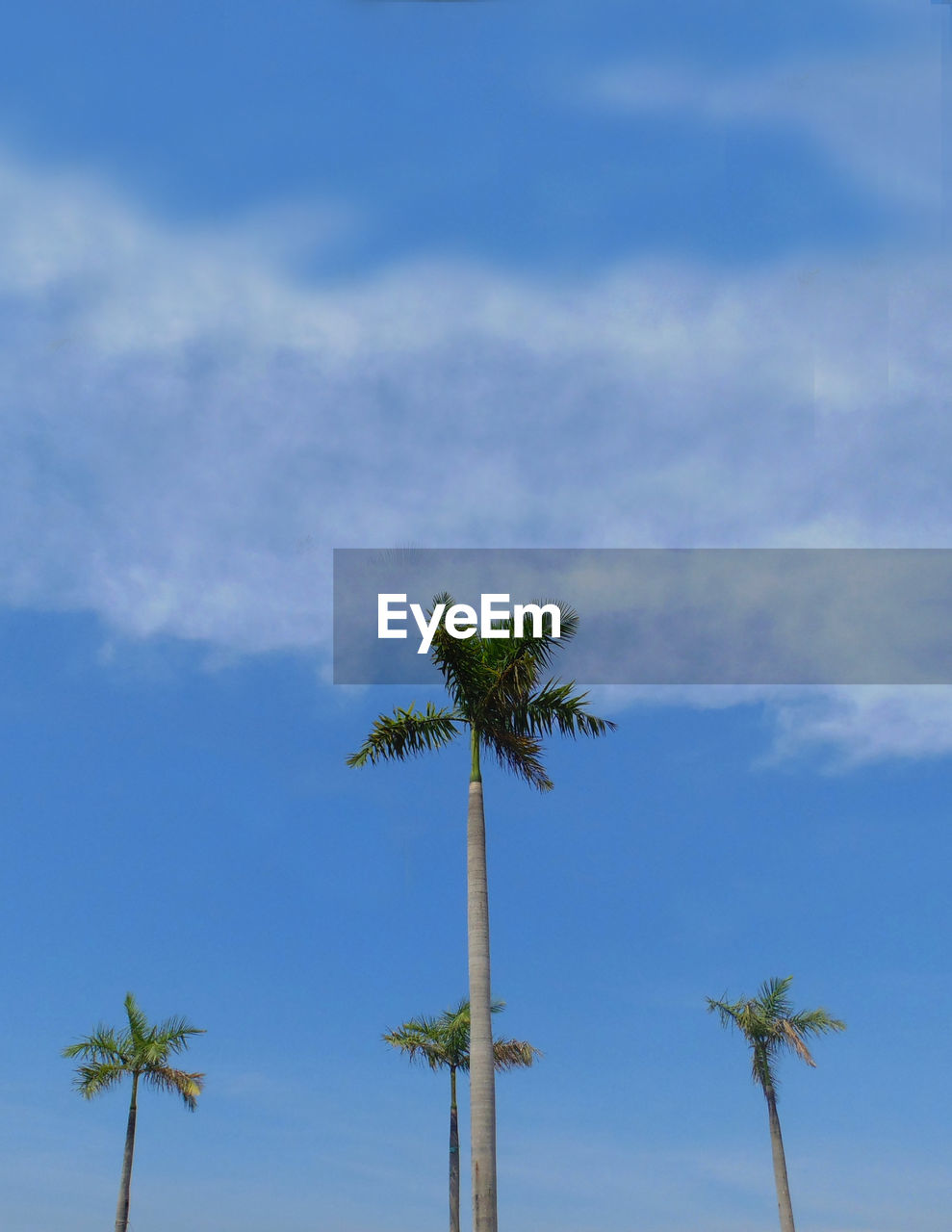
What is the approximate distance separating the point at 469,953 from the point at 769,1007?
2979 cm

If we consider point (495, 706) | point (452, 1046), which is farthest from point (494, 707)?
point (452, 1046)

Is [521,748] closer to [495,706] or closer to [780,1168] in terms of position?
[495,706]

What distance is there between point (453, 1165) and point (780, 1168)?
14279 mm

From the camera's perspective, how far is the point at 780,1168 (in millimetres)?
54406

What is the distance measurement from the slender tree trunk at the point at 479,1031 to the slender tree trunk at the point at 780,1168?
28.6 m

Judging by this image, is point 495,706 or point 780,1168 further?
point 780,1168

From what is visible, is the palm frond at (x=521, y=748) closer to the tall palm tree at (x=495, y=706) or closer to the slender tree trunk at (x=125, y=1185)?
the tall palm tree at (x=495, y=706)

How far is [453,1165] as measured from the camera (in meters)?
54.1

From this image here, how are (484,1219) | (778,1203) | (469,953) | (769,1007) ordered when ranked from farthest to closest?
(769,1007) < (778,1203) < (469,953) < (484,1219)

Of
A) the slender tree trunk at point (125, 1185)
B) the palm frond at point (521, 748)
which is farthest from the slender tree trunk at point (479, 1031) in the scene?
the slender tree trunk at point (125, 1185)

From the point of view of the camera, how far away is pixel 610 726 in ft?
118

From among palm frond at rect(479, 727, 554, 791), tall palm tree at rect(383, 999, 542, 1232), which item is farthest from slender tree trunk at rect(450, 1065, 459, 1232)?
palm frond at rect(479, 727, 554, 791)

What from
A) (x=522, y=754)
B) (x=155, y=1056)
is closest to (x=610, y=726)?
(x=522, y=754)

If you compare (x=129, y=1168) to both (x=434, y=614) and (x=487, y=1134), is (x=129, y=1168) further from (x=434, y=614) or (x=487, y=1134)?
(x=434, y=614)
